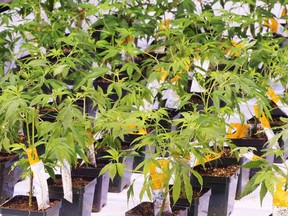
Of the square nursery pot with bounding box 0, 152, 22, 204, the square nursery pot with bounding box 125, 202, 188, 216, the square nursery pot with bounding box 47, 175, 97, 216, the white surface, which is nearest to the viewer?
the square nursery pot with bounding box 125, 202, 188, 216

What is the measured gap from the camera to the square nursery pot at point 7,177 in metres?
2.94

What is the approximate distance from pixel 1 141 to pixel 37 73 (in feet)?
1.13

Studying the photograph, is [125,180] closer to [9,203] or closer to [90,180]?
[90,180]

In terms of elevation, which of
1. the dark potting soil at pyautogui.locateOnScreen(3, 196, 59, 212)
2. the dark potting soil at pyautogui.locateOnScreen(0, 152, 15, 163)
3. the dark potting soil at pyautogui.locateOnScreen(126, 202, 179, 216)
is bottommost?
the dark potting soil at pyautogui.locateOnScreen(0, 152, 15, 163)

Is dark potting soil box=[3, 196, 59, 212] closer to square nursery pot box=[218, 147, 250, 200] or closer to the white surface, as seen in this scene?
the white surface

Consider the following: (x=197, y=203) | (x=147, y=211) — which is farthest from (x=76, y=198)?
(x=197, y=203)

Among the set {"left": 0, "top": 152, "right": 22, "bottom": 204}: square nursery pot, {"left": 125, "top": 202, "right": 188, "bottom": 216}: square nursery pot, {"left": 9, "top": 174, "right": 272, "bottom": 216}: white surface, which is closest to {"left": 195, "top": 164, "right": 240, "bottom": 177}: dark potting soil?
{"left": 9, "top": 174, "right": 272, "bottom": 216}: white surface

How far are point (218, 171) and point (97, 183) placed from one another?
0.43 metres

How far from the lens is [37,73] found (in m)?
2.90

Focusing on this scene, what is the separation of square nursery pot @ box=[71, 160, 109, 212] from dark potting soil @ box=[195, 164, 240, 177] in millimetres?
337

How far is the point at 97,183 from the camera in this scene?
287 centimetres

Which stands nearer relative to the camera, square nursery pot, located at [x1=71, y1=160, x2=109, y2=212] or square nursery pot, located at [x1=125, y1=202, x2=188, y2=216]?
square nursery pot, located at [x1=125, y1=202, x2=188, y2=216]

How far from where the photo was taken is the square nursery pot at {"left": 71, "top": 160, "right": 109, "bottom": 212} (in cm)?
285

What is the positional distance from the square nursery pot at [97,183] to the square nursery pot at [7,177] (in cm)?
26
